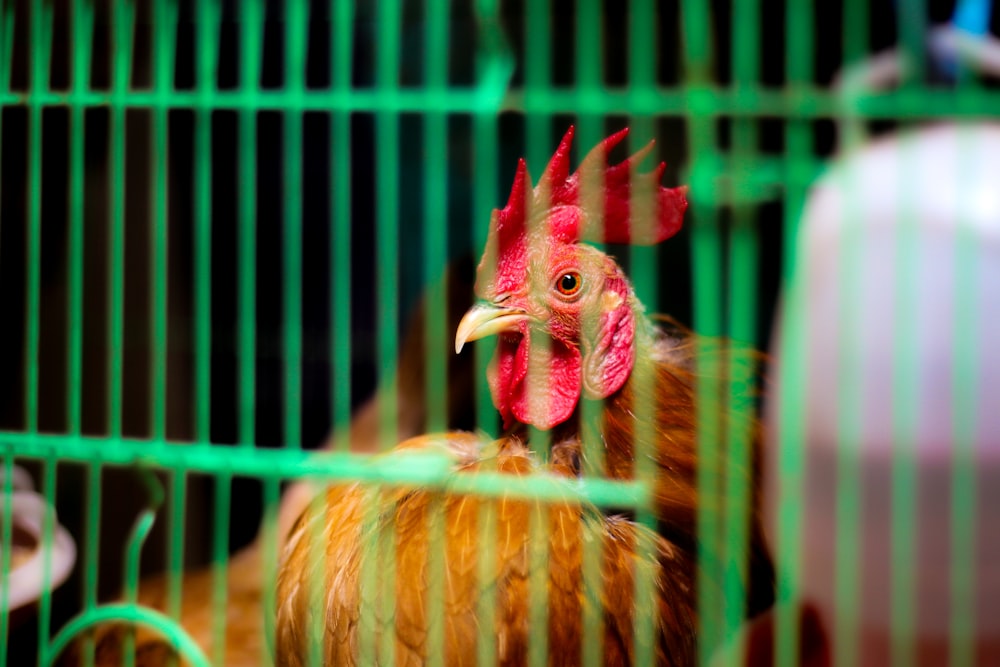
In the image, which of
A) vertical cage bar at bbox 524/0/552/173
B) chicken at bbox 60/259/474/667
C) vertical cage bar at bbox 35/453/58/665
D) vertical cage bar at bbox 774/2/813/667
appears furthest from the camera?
chicken at bbox 60/259/474/667

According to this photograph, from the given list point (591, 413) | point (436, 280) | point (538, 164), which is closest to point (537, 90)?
point (538, 164)

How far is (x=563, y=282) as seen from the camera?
0.93 m

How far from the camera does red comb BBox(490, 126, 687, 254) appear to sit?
3.05 feet

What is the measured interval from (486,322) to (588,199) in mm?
164

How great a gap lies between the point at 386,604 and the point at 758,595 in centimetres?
40

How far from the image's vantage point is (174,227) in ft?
4.97

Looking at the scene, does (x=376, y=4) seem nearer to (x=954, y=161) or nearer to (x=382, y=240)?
(x=382, y=240)

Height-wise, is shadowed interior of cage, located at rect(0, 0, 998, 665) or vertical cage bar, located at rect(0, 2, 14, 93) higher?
vertical cage bar, located at rect(0, 2, 14, 93)

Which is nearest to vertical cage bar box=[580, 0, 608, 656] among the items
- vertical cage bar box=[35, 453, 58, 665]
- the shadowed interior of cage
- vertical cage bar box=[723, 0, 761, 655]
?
the shadowed interior of cage

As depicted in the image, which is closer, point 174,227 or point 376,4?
point 376,4

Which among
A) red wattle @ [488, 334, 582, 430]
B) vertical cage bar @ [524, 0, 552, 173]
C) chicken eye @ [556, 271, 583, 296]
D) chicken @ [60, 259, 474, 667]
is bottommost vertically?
chicken @ [60, 259, 474, 667]

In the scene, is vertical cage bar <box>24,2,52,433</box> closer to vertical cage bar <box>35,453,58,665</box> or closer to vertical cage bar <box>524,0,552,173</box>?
vertical cage bar <box>35,453,58,665</box>

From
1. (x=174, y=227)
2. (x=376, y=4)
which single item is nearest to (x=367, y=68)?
(x=376, y=4)

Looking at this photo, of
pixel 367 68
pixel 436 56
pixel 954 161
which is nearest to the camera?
pixel 954 161
